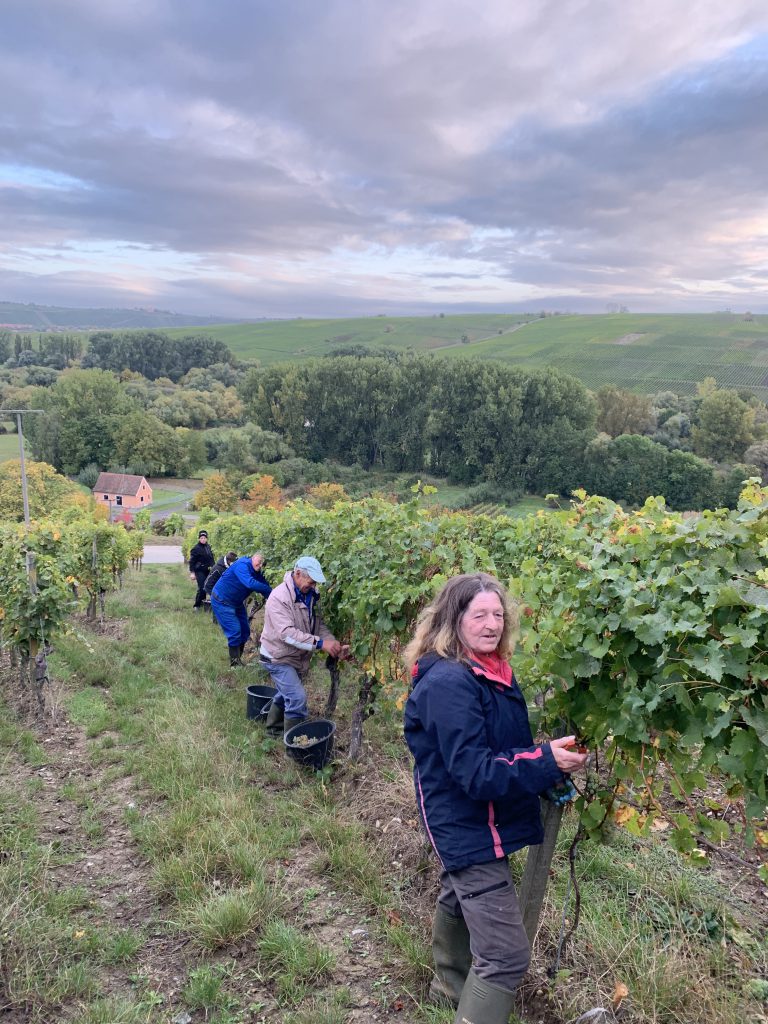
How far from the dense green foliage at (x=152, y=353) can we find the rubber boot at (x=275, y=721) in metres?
128

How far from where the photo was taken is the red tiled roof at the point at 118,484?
213ft

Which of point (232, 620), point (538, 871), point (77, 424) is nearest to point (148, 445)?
point (77, 424)

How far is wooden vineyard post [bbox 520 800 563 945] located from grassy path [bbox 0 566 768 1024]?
1.08 feet

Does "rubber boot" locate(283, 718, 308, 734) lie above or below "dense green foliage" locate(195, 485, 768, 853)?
below

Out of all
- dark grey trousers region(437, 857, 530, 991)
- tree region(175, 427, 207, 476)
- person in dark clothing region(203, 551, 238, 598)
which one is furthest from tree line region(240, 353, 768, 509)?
dark grey trousers region(437, 857, 530, 991)

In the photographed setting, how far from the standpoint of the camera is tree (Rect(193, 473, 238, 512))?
63.2 m

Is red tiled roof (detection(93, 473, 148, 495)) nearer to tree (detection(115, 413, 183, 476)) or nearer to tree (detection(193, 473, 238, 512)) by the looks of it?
tree (detection(193, 473, 238, 512))

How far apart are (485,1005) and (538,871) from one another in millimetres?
607

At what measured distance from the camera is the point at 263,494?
2430 inches

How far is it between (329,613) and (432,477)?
223ft

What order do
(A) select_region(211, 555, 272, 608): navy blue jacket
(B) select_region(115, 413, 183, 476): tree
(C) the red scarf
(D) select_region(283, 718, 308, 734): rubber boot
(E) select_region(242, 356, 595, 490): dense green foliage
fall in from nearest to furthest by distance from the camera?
(C) the red scarf, (D) select_region(283, 718, 308, 734): rubber boot, (A) select_region(211, 555, 272, 608): navy blue jacket, (E) select_region(242, 356, 595, 490): dense green foliage, (B) select_region(115, 413, 183, 476): tree

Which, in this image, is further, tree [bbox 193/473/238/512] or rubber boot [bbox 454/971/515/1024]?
tree [bbox 193/473/238/512]

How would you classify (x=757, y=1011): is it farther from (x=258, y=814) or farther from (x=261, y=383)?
(x=261, y=383)

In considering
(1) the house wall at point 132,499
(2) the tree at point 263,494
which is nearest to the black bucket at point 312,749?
(2) the tree at point 263,494
